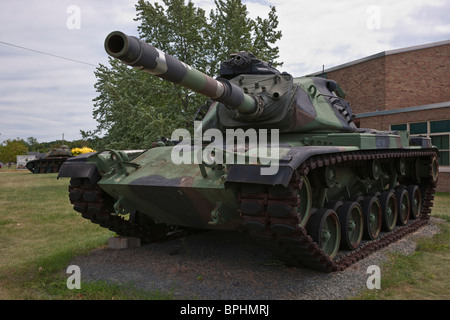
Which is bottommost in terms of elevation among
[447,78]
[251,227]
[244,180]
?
[251,227]

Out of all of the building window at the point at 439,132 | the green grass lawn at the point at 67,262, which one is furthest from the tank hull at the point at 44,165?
the building window at the point at 439,132

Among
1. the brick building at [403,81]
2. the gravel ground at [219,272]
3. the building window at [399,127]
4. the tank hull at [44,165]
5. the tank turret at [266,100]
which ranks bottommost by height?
the gravel ground at [219,272]

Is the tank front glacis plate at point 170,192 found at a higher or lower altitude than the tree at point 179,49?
lower

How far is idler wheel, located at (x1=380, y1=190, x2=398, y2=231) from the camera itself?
8086mm

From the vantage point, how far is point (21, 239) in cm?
845

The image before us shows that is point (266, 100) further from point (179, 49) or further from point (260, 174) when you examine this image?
point (179, 49)

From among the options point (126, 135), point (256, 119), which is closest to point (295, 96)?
point (256, 119)

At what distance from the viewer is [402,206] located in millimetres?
9203

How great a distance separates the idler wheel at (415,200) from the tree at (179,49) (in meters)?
7.68

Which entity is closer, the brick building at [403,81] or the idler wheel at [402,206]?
the idler wheel at [402,206]

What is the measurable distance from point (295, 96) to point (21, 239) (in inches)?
244

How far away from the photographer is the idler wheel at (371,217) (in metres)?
7.37

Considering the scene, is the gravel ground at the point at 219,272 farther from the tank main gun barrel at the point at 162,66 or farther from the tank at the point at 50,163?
the tank at the point at 50,163

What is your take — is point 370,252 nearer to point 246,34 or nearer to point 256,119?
point 256,119
